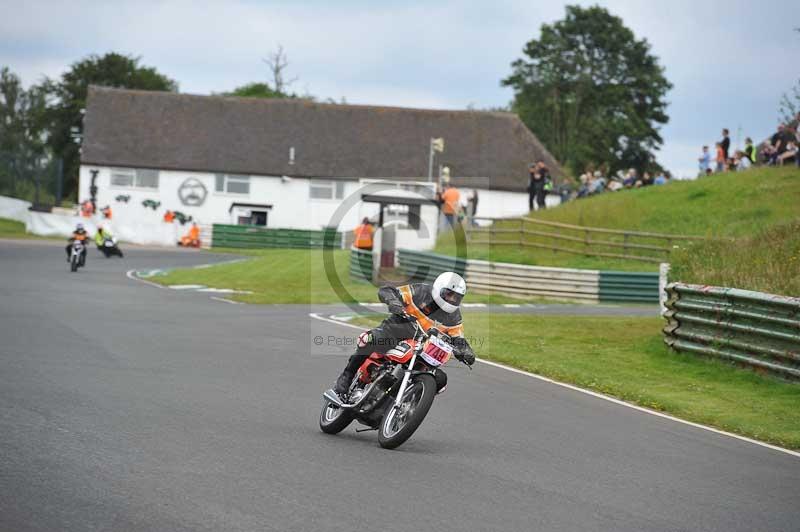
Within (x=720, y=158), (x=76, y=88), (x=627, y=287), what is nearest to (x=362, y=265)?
(x=627, y=287)

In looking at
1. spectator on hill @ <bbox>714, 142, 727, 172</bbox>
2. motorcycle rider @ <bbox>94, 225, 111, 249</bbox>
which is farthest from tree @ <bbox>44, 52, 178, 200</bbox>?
spectator on hill @ <bbox>714, 142, 727, 172</bbox>

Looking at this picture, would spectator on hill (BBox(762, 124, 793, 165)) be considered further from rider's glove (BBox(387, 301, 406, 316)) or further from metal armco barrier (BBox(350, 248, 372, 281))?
rider's glove (BBox(387, 301, 406, 316))

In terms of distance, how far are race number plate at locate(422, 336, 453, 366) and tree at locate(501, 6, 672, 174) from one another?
66252mm

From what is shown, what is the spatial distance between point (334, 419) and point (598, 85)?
224 ft

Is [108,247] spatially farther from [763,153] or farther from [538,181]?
[763,153]

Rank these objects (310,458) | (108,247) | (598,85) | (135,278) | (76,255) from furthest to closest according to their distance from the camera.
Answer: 1. (598,85)
2. (108,247)
3. (76,255)
4. (135,278)
5. (310,458)

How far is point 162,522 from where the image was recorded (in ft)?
21.2

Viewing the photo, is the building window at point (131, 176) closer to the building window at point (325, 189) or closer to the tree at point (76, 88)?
the building window at point (325, 189)

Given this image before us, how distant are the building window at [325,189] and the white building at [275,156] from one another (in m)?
0.06

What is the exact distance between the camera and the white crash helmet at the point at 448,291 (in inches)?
377

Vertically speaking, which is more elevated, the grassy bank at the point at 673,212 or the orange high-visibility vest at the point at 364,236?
the grassy bank at the point at 673,212

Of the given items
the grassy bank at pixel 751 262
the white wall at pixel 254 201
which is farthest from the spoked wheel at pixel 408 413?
the white wall at pixel 254 201

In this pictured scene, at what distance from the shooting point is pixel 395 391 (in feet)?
32.1

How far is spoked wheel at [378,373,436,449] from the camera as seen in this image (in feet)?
30.4
